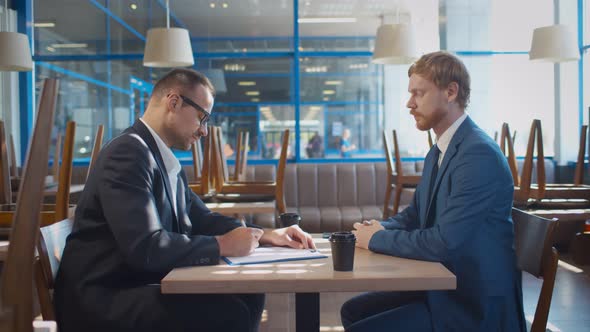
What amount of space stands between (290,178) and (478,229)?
5481 millimetres

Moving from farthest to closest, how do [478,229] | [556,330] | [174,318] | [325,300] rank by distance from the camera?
1. [325,300]
2. [556,330]
3. [478,229]
4. [174,318]

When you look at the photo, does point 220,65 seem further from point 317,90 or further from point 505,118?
point 505,118

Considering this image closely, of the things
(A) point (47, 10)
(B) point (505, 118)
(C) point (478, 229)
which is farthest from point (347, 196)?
(C) point (478, 229)

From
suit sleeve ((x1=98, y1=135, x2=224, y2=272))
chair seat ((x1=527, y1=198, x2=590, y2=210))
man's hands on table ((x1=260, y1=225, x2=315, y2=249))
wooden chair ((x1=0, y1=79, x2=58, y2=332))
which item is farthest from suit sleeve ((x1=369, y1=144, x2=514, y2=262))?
chair seat ((x1=527, y1=198, x2=590, y2=210))

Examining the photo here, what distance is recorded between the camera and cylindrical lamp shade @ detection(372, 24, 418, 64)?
564cm

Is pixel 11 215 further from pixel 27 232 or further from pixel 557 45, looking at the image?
pixel 557 45

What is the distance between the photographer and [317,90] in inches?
312

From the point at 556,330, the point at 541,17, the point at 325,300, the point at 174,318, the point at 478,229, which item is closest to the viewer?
the point at 174,318

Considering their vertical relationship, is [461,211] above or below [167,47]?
below

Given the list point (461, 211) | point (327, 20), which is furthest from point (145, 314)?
point (327, 20)

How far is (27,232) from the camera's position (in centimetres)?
99

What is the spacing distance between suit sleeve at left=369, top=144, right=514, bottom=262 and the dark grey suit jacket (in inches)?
20.6

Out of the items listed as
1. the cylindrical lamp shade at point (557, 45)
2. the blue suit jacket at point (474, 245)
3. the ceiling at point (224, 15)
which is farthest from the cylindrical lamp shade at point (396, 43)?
the blue suit jacket at point (474, 245)

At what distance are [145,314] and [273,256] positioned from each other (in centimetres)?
37
